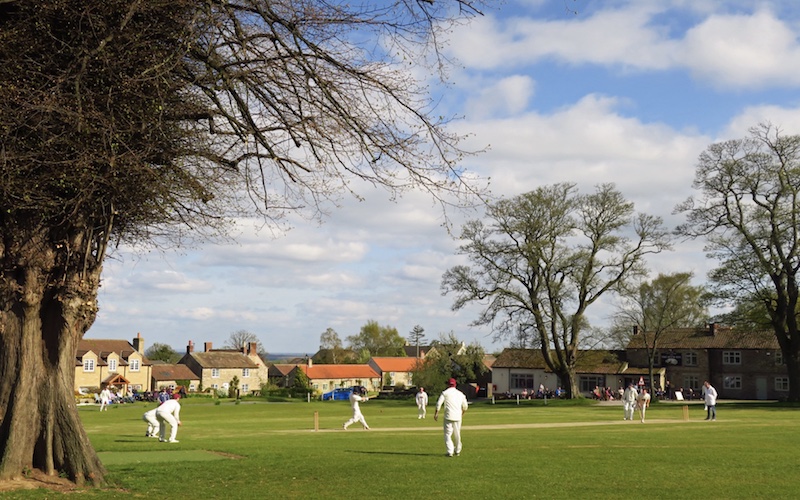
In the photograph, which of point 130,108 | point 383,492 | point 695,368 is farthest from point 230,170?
point 695,368

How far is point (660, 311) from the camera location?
241 ft

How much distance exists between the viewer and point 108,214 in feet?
40.3

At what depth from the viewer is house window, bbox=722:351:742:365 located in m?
77.8

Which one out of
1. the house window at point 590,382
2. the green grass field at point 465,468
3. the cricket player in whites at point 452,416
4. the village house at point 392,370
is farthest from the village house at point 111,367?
the cricket player in whites at point 452,416

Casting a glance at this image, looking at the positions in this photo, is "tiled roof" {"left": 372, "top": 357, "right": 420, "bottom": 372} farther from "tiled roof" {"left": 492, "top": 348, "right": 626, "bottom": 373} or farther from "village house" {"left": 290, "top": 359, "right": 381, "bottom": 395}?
"tiled roof" {"left": 492, "top": 348, "right": 626, "bottom": 373}

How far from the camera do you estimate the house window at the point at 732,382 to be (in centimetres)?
7756

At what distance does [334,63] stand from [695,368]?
77001 mm

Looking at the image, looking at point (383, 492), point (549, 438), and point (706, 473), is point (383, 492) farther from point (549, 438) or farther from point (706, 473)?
point (549, 438)

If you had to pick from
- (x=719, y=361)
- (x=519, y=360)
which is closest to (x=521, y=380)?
(x=519, y=360)

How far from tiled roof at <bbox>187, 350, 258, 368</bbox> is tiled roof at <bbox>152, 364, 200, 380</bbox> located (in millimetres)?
1787

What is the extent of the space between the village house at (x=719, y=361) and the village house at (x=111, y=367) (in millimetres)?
56977

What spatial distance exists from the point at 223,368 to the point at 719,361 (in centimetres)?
6050

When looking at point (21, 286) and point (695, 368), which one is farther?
point (695, 368)

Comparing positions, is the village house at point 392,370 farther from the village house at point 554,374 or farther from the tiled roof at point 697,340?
the tiled roof at point 697,340
